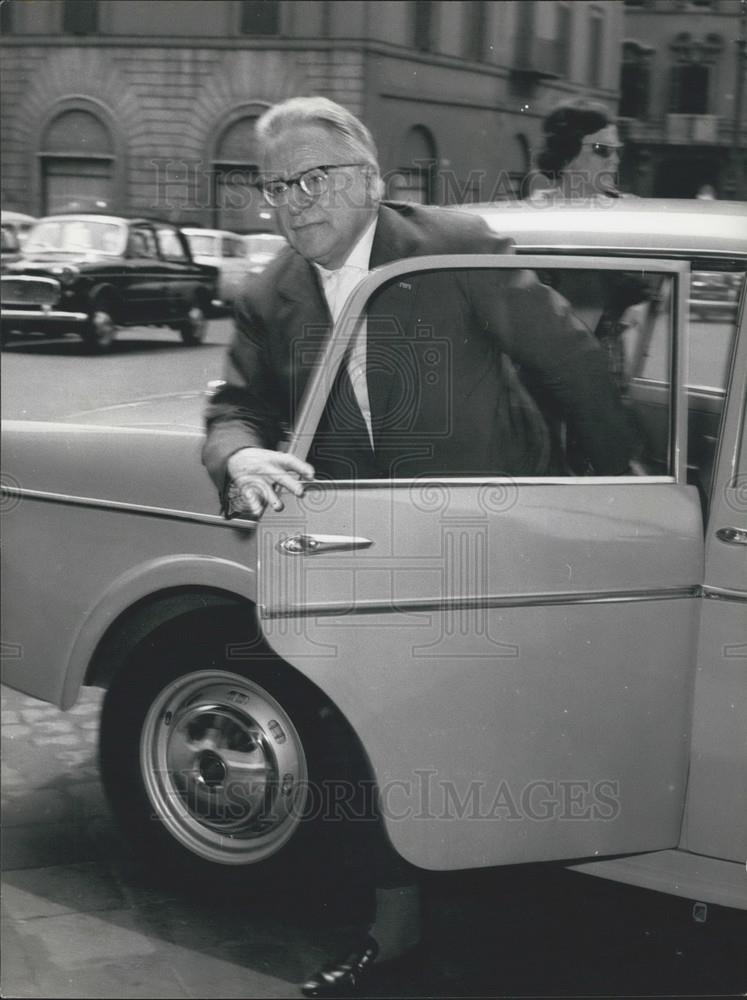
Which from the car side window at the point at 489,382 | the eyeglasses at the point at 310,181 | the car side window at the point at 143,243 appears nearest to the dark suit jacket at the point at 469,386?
the car side window at the point at 489,382

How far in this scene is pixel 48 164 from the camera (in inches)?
139

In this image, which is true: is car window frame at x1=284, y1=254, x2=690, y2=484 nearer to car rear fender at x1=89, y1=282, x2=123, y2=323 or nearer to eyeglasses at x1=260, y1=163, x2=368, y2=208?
eyeglasses at x1=260, y1=163, x2=368, y2=208

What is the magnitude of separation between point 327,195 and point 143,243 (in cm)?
56

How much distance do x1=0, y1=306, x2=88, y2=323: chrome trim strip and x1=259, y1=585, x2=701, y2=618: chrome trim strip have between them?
1.21 metres

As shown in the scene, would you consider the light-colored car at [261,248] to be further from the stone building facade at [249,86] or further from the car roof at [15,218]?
the car roof at [15,218]

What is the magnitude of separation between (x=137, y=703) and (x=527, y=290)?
4.80ft

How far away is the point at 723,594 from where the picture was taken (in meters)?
2.81

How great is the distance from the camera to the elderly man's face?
3.04 m

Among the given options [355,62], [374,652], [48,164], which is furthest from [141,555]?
[355,62]

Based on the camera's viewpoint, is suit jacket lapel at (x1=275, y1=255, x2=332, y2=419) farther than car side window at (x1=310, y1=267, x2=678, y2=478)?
Yes

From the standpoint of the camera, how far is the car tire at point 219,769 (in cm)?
320

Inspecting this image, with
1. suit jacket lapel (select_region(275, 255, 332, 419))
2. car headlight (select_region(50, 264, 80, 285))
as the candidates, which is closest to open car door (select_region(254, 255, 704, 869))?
suit jacket lapel (select_region(275, 255, 332, 419))

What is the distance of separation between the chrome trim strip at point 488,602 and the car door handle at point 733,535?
119mm

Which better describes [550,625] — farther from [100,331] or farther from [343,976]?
[100,331]
